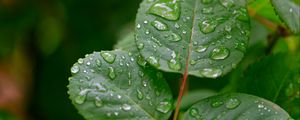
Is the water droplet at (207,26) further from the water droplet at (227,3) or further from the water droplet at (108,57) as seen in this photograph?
the water droplet at (108,57)

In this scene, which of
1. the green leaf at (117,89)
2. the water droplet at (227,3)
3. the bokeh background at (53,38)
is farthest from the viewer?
the bokeh background at (53,38)

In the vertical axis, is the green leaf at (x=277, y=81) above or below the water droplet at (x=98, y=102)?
below

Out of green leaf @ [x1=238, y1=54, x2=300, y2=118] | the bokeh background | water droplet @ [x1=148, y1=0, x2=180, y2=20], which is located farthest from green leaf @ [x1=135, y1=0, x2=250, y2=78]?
the bokeh background

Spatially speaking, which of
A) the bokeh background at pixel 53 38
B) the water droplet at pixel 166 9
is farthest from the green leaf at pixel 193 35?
the bokeh background at pixel 53 38

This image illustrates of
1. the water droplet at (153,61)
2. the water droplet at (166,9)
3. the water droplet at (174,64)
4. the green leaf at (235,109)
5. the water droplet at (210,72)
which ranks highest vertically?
the water droplet at (166,9)

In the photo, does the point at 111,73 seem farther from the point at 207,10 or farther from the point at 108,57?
the point at 207,10

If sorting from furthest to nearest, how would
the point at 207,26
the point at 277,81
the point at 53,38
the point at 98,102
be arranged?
1. the point at 53,38
2. the point at 277,81
3. the point at 207,26
4. the point at 98,102

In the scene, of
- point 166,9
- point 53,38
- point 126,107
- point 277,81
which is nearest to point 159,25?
point 166,9
